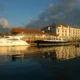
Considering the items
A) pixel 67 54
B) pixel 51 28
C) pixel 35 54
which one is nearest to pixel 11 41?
pixel 35 54

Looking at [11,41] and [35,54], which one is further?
[11,41]

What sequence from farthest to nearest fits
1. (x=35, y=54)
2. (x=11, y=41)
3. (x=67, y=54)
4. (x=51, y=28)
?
(x=51, y=28) → (x=11, y=41) → (x=67, y=54) → (x=35, y=54)

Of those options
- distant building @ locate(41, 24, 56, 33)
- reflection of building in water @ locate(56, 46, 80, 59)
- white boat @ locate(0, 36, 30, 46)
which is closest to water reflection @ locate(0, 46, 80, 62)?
reflection of building in water @ locate(56, 46, 80, 59)

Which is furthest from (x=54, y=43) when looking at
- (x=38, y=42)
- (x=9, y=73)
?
(x=9, y=73)

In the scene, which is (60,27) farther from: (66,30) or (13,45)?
(13,45)

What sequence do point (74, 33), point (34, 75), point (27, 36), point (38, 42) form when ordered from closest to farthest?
1. point (34, 75)
2. point (38, 42)
3. point (27, 36)
4. point (74, 33)

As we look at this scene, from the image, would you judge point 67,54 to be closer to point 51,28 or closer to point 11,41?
point 11,41

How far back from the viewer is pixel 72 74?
25.1 metres

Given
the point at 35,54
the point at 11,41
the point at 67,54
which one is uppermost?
the point at 11,41

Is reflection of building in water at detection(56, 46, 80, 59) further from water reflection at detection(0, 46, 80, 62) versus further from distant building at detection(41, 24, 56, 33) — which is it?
distant building at detection(41, 24, 56, 33)

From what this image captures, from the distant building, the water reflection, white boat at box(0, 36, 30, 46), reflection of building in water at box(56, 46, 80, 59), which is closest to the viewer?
the water reflection

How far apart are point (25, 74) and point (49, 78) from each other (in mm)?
3467

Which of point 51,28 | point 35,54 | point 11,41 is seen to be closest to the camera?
point 35,54

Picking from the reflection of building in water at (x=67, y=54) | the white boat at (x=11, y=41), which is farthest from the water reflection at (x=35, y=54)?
the white boat at (x=11, y=41)
